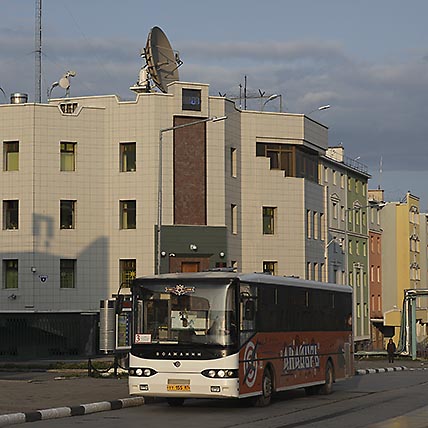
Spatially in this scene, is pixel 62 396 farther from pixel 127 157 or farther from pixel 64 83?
pixel 64 83

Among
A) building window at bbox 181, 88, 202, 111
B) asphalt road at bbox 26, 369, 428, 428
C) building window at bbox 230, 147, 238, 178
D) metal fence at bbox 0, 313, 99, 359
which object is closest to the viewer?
asphalt road at bbox 26, 369, 428, 428

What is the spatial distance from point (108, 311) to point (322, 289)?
6773 millimetres

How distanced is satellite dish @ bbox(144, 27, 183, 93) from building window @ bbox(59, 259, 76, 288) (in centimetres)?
1096

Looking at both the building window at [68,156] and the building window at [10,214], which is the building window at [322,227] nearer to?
the building window at [68,156]

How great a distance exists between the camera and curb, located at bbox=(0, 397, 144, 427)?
1931 centimetres

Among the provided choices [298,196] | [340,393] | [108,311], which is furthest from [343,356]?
[298,196]

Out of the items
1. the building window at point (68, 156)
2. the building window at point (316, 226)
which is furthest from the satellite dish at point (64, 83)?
the building window at point (316, 226)

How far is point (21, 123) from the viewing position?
183ft

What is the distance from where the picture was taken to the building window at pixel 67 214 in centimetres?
5650

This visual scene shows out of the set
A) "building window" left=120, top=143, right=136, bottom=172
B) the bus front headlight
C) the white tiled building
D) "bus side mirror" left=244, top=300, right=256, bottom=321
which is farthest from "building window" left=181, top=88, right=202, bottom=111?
the bus front headlight

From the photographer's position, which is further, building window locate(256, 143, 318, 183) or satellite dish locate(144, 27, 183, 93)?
building window locate(256, 143, 318, 183)

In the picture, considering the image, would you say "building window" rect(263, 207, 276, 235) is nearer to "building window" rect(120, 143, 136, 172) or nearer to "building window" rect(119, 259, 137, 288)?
"building window" rect(119, 259, 137, 288)

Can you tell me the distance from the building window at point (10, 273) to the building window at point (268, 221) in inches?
600

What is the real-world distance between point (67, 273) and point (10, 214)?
14.6ft
